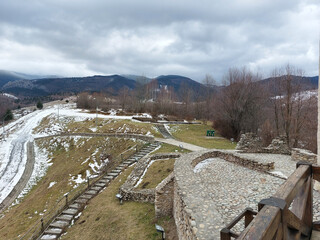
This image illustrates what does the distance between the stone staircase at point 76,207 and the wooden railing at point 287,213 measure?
10.6 metres

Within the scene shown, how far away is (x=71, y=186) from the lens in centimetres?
1738

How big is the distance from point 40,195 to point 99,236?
1172cm

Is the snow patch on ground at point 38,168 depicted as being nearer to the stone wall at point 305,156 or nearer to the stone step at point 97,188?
the stone step at point 97,188

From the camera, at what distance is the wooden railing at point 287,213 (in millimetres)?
1677

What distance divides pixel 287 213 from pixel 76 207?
13.1 meters

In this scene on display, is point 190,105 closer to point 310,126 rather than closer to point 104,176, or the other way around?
point 310,126

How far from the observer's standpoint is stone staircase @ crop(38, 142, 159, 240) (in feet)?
35.5

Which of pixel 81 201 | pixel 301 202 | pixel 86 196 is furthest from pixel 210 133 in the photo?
pixel 301 202

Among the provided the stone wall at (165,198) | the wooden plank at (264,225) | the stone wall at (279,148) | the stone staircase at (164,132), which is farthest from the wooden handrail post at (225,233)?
the stone staircase at (164,132)

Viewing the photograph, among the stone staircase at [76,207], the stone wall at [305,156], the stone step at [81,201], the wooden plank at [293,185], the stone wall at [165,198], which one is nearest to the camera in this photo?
the wooden plank at [293,185]

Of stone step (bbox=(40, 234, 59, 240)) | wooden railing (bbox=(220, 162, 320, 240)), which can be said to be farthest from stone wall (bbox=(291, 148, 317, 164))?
stone step (bbox=(40, 234, 59, 240))

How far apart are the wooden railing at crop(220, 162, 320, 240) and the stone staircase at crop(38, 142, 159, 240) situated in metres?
10.6

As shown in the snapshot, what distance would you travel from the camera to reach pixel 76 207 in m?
12.5

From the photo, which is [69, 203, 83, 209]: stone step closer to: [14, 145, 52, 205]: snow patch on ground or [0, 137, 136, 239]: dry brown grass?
[0, 137, 136, 239]: dry brown grass
